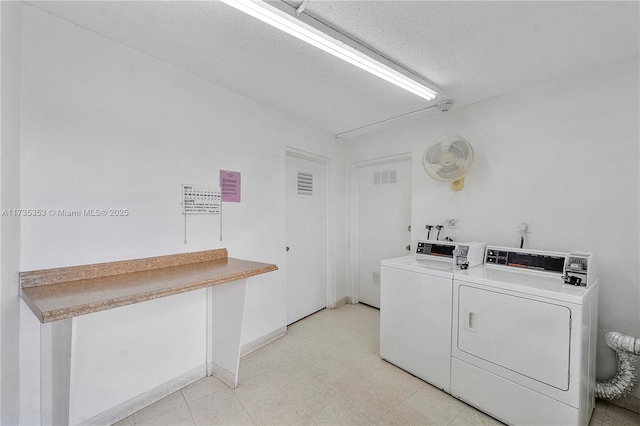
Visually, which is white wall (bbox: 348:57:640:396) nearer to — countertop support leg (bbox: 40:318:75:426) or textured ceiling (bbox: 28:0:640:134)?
textured ceiling (bbox: 28:0:640:134)

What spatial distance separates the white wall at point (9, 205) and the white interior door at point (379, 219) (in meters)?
3.44

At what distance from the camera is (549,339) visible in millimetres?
1583

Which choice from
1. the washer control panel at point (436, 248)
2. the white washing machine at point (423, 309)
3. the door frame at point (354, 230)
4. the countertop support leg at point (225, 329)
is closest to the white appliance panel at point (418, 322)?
the white washing machine at point (423, 309)

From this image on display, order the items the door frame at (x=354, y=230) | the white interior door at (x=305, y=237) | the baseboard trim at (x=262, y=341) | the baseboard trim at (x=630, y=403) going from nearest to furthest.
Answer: the baseboard trim at (x=630, y=403) < the baseboard trim at (x=262, y=341) < the white interior door at (x=305, y=237) < the door frame at (x=354, y=230)

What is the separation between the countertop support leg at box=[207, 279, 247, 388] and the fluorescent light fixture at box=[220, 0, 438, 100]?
1739 mm

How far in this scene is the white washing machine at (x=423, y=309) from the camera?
6.79ft

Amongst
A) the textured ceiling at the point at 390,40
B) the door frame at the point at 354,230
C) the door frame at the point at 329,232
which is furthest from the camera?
the door frame at the point at 354,230

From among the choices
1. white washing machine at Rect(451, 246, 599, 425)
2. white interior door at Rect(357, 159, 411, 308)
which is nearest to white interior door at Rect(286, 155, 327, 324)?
white interior door at Rect(357, 159, 411, 308)

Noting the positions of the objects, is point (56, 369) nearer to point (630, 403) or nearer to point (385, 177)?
point (385, 177)

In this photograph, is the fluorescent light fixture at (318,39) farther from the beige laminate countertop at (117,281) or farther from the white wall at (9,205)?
the beige laminate countertop at (117,281)

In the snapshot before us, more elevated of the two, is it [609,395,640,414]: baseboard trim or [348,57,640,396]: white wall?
[348,57,640,396]: white wall

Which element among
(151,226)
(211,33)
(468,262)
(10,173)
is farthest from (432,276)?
(10,173)

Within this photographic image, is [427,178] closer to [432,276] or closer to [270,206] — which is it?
[432,276]

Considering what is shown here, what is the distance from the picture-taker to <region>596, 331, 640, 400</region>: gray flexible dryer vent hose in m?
1.72
